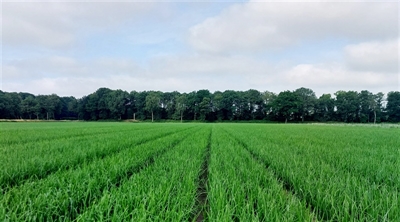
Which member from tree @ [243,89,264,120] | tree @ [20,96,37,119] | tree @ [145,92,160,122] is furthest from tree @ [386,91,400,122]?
tree @ [20,96,37,119]

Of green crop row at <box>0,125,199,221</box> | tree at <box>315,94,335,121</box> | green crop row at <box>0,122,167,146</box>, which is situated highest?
tree at <box>315,94,335,121</box>

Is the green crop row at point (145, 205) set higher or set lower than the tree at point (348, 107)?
lower

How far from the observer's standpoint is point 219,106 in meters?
74.2

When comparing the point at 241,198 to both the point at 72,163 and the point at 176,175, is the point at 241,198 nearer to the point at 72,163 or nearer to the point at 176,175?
the point at 176,175

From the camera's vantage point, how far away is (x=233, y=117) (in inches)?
2955

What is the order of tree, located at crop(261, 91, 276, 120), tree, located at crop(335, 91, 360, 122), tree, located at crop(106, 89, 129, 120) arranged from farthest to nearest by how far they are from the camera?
1. tree, located at crop(106, 89, 129, 120)
2. tree, located at crop(261, 91, 276, 120)
3. tree, located at crop(335, 91, 360, 122)

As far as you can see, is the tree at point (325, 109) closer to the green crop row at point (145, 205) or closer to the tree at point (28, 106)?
the green crop row at point (145, 205)

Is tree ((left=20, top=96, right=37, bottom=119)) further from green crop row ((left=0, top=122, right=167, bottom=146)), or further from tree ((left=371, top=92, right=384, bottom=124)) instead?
tree ((left=371, top=92, right=384, bottom=124))

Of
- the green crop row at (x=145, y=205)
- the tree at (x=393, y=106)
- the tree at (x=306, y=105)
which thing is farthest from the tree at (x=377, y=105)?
the green crop row at (x=145, y=205)

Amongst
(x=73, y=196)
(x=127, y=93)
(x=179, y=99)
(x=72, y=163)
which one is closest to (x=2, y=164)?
(x=72, y=163)

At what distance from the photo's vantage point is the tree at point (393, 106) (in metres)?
69.0

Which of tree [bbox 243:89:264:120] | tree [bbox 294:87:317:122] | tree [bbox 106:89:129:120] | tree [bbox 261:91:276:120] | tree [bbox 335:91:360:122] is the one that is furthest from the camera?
tree [bbox 106:89:129:120]

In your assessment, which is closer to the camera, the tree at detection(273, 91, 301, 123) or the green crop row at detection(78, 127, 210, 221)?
the green crop row at detection(78, 127, 210, 221)

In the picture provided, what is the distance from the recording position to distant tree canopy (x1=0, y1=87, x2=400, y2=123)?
230 feet
